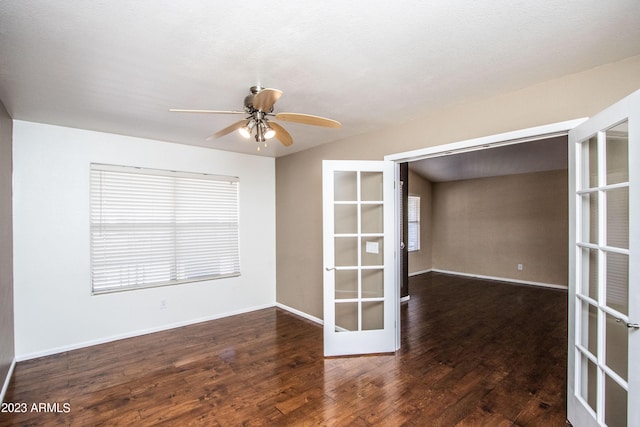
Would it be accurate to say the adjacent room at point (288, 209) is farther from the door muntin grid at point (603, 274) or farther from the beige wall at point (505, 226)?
the beige wall at point (505, 226)

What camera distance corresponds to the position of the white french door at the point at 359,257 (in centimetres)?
313

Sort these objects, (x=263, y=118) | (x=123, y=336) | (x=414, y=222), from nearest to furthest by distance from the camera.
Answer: (x=263, y=118) < (x=123, y=336) < (x=414, y=222)

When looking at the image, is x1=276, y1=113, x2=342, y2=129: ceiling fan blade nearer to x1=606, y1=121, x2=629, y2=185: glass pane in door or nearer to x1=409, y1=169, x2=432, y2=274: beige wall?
x1=606, y1=121, x2=629, y2=185: glass pane in door

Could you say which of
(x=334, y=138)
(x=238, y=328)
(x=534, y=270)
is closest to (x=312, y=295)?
(x=238, y=328)

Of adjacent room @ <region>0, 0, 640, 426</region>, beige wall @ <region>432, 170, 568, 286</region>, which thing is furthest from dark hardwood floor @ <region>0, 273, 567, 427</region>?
beige wall @ <region>432, 170, 568, 286</region>

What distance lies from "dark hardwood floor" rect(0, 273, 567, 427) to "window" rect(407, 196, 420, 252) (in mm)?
3489

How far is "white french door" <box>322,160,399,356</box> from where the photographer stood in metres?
3.13

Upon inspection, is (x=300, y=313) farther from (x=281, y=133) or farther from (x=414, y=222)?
(x=414, y=222)

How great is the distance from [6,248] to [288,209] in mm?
3062

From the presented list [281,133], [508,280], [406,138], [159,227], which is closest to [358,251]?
[406,138]

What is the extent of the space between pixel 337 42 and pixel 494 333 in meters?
3.75

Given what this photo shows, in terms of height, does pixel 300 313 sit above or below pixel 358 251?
below

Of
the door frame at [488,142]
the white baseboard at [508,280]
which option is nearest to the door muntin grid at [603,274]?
the door frame at [488,142]

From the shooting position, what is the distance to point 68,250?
327cm
